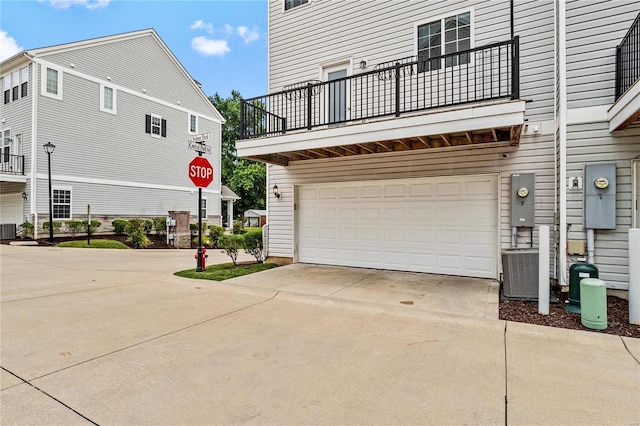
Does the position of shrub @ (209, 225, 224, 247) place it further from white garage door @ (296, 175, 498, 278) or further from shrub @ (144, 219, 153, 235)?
white garage door @ (296, 175, 498, 278)

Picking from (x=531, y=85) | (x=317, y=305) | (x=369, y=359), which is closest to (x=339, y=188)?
(x=317, y=305)

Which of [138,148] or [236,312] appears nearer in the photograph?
[236,312]

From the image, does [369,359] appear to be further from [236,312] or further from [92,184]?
[92,184]

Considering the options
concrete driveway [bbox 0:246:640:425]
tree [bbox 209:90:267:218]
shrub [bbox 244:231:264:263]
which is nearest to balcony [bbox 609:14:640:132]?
concrete driveway [bbox 0:246:640:425]

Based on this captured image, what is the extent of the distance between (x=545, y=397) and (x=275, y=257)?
23.4ft

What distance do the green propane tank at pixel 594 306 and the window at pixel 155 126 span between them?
20917mm

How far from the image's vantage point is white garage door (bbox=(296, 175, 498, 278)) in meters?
6.96

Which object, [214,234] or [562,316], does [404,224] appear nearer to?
[562,316]

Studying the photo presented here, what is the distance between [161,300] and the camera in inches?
219

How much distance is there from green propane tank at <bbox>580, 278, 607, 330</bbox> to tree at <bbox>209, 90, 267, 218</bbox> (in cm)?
2917

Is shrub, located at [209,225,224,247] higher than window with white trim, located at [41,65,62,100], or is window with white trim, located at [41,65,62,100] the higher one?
window with white trim, located at [41,65,62,100]

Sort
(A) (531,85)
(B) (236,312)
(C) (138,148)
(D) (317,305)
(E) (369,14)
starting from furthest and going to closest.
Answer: (C) (138,148) < (E) (369,14) < (A) (531,85) < (D) (317,305) < (B) (236,312)

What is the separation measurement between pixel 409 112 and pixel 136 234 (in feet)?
45.0

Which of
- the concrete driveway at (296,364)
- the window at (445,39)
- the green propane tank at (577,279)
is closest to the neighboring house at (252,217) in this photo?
the window at (445,39)
